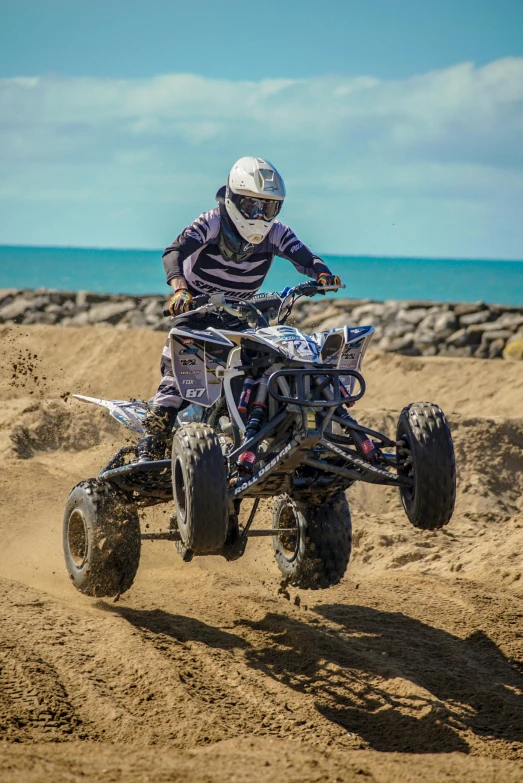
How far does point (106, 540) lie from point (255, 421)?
6.42ft

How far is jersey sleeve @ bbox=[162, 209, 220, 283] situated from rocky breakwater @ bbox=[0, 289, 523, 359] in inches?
501

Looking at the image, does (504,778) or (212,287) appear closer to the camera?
(504,778)

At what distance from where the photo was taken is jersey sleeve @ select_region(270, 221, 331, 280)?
23.2ft

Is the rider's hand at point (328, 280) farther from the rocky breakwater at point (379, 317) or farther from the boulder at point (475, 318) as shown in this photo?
the boulder at point (475, 318)

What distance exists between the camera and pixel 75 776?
165 inches

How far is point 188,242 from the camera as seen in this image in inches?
267

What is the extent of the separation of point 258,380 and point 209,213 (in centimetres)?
164

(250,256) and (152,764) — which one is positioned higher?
(250,256)

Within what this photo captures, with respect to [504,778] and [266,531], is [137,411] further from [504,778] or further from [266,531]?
[504,778]

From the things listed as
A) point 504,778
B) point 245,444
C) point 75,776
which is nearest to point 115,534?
point 245,444

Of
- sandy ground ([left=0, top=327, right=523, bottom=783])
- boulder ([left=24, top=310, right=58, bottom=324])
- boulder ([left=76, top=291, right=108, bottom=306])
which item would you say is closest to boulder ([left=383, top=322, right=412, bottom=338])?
boulder ([left=76, top=291, right=108, bottom=306])

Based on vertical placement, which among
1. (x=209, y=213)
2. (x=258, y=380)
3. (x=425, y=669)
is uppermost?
(x=209, y=213)

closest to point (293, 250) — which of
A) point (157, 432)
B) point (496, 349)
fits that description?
point (157, 432)

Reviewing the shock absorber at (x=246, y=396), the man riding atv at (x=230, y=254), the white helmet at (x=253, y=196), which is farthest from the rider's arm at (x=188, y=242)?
the shock absorber at (x=246, y=396)
